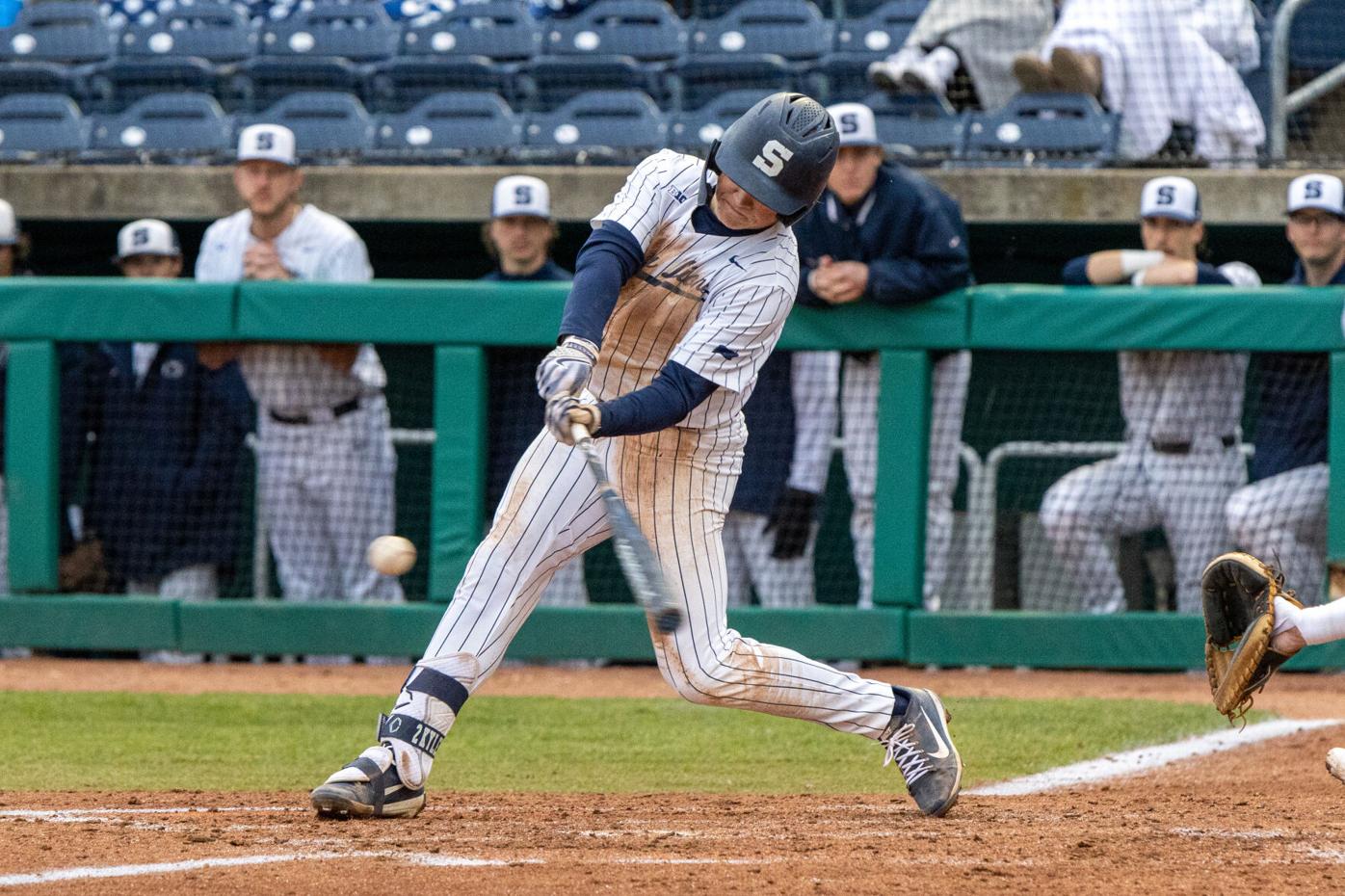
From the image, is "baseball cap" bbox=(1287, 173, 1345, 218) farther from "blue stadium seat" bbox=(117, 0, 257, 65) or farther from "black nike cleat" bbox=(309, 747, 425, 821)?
"blue stadium seat" bbox=(117, 0, 257, 65)

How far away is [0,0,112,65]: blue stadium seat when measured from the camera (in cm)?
993

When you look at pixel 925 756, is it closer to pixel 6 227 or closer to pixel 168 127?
pixel 6 227

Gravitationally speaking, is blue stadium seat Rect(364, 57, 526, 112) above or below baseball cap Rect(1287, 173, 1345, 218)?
above

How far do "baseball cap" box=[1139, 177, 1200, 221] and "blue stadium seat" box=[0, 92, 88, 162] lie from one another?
523 centimetres

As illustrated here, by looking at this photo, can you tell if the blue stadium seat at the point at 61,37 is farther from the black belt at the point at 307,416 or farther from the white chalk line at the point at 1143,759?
the white chalk line at the point at 1143,759

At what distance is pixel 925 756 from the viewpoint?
384 centimetres

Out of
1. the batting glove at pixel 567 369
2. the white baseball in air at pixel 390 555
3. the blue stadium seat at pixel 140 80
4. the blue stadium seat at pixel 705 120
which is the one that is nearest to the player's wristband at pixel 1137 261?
the blue stadium seat at pixel 705 120

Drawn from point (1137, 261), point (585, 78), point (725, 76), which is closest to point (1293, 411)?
point (1137, 261)

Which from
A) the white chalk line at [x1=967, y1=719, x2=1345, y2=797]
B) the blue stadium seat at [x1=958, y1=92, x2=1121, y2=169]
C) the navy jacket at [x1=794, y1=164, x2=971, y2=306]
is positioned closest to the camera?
the white chalk line at [x1=967, y1=719, x2=1345, y2=797]

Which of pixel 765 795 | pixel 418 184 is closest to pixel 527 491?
pixel 765 795

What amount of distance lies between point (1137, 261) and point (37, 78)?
6.20m

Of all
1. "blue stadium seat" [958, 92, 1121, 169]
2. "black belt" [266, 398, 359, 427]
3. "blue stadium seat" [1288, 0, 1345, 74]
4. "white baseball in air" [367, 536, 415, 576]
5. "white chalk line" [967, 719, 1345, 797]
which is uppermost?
"blue stadium seat" [1288, 0, 1345, 74]

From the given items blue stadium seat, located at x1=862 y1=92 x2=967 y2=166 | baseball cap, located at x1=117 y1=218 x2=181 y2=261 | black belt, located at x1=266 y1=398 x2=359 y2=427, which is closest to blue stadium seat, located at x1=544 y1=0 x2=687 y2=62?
blue stadium seat, located at x1=862 y1=92 x2=967 y2=166

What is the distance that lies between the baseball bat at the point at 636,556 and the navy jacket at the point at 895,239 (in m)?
3.07
